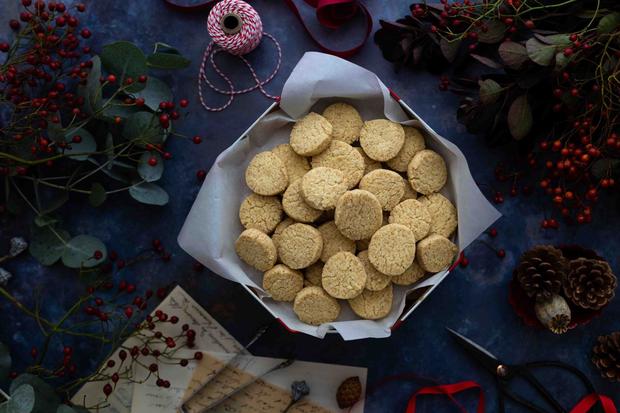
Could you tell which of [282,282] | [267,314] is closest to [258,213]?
[282,282]

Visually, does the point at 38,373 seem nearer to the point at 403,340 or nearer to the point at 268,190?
the point at 268,190

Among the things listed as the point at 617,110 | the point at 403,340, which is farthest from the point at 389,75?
the point at 403,340

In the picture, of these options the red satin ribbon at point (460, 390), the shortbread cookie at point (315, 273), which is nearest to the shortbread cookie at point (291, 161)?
the shortbread cookie at point (315, 273)

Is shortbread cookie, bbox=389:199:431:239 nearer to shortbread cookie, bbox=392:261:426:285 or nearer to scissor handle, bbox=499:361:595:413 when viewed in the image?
shortbread cookie, bbox=392:261:426:285

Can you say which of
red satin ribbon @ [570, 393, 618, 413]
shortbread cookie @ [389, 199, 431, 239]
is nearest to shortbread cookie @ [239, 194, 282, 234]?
Result: shortbread cookie @ [389, 199, 431, 239]

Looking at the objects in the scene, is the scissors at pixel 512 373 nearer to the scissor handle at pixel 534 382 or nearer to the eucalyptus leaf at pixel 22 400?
the scissor handle at pixel 534 382

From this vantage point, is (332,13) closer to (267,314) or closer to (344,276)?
(344,276)
